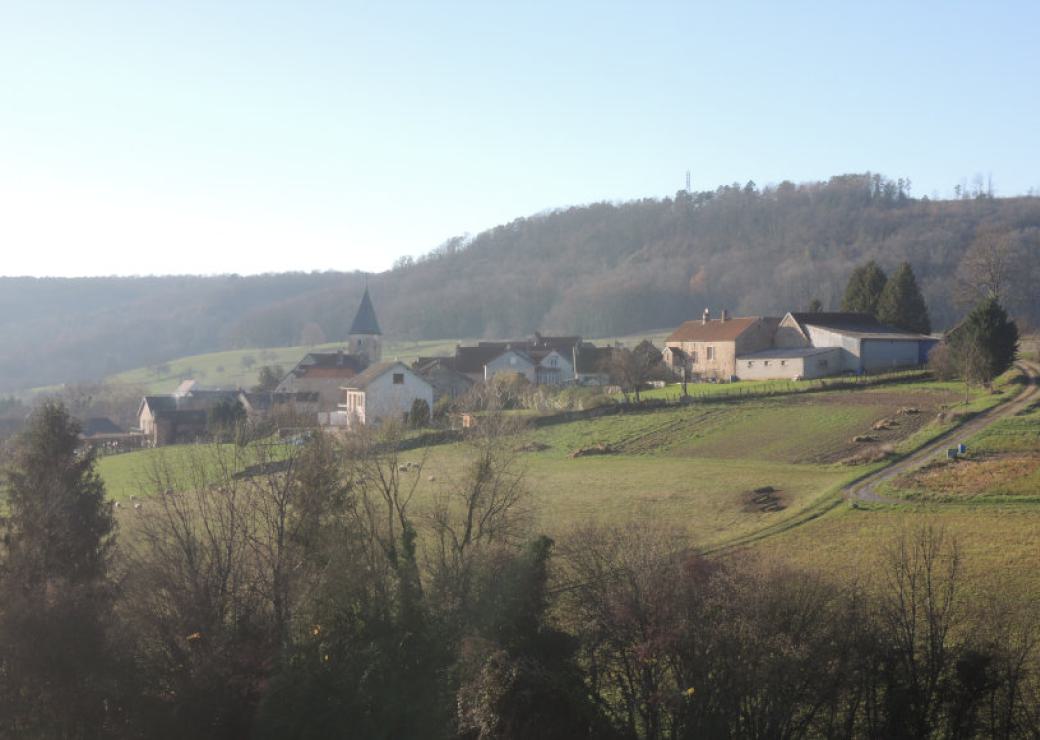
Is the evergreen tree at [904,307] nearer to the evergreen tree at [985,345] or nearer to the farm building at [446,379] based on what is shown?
the evergreen tree at [985,345]

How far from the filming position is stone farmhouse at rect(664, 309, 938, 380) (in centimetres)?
4803

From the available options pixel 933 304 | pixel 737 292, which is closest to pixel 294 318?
pixel 737 292

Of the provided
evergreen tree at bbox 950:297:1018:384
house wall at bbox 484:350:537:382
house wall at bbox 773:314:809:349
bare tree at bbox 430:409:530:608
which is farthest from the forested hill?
bare tree at bbox 430:409:530:608

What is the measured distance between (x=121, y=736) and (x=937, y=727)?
11.4 m

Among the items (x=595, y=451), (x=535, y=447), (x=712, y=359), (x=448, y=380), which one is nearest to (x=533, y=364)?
(x=448, y=380)

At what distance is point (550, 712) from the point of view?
13164mm

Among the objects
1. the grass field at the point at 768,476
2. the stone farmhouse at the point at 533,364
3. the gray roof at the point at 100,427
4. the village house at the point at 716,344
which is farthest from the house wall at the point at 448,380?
the gray roof at the point at 100,427

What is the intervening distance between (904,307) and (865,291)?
3.40 metres

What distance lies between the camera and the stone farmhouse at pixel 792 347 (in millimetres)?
48031

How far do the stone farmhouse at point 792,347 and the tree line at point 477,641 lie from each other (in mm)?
31538

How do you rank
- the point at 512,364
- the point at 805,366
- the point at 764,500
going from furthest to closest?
the point at 512,364
the point at 805,366
the point at 764,500

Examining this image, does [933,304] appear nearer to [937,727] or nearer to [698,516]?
[698,516]

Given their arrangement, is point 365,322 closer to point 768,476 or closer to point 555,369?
point 555,369

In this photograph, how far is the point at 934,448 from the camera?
29.2 m
